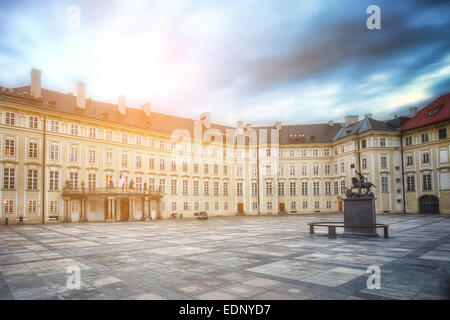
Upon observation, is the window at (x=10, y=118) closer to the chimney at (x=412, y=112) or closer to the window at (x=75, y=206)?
the window at (x=75, y=206)

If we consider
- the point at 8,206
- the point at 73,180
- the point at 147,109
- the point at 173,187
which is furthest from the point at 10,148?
the point at 173,187

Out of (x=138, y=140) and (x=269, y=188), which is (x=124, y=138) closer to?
(x=138, y=140)

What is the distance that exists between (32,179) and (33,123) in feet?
24.6

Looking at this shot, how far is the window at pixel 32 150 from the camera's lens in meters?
40.2

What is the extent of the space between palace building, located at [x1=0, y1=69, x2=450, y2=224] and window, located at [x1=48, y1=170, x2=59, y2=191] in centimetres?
14

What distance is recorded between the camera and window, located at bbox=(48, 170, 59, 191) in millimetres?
41656

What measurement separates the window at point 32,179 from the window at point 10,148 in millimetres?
3011

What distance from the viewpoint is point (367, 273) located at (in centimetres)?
1062

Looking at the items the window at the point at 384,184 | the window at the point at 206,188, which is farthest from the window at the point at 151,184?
the window at the point at 384,184

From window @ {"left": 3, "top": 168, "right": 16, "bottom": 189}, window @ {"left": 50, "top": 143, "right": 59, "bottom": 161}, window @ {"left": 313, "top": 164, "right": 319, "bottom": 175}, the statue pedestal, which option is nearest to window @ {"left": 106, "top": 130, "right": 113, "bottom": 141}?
window @ {"left": 50, "top": 143, "right": 59, "bottom": 161}

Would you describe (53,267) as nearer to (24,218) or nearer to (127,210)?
(24,218)

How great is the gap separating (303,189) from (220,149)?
66.2 ft

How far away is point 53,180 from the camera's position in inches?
1649

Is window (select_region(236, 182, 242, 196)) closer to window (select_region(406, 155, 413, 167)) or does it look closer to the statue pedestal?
window (select_region(406, 155, 413, 167))
